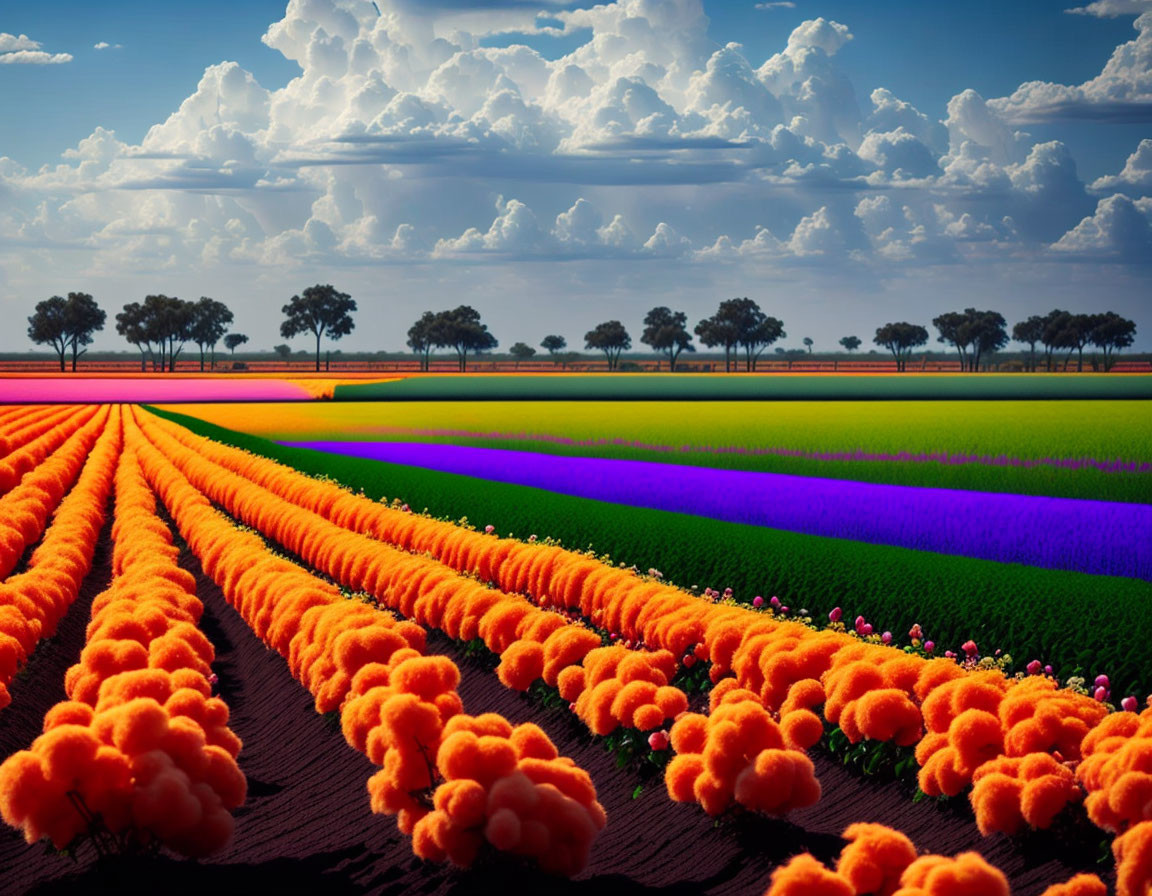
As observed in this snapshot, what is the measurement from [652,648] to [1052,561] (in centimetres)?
584

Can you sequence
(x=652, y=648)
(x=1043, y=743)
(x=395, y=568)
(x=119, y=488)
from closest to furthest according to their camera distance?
(x=1043, y=743) < (x=652, y=648) < (x=395, y=568) < (x=119, y=488)

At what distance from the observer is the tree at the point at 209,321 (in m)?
187

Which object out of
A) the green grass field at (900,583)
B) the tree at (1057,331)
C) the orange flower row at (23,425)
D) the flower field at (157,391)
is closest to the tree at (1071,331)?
the tree at (1057,331)

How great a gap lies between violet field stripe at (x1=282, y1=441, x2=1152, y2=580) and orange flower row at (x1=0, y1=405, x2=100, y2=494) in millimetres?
9875

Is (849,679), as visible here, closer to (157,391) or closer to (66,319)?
(157,391)

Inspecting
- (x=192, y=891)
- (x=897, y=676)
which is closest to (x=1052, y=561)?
(x=897, y=676)

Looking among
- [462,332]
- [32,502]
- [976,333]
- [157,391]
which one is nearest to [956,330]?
[976,333]

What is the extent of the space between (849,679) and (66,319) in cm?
17415

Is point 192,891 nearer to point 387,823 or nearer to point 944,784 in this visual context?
point 387,823

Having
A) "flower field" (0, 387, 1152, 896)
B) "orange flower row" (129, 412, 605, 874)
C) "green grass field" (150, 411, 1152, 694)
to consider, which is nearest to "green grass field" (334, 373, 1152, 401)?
"green grass field" (150, 411, 1152, 694)

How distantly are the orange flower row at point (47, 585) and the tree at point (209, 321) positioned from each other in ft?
555

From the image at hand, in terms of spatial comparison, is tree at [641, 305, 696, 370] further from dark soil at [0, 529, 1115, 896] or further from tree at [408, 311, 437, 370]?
dark soil at [0, 529, 1115, 896]

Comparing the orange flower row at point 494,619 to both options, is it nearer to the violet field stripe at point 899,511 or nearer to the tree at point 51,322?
the violet field stripe at point 899,511

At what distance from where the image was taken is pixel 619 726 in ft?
33.8
